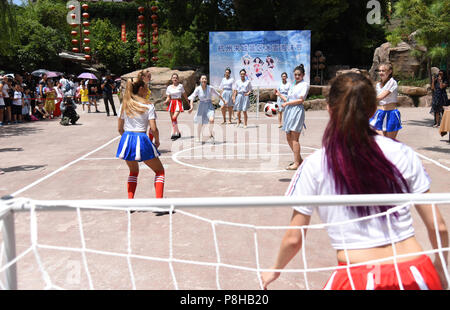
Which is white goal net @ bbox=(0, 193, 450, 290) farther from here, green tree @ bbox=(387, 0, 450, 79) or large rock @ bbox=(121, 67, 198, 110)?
large rock @ bbox=(121, 67, 198, 110)

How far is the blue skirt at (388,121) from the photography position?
25.7 ft

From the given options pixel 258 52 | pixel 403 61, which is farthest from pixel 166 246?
pixel 403 61

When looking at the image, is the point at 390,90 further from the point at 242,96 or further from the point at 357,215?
the point at 242,96

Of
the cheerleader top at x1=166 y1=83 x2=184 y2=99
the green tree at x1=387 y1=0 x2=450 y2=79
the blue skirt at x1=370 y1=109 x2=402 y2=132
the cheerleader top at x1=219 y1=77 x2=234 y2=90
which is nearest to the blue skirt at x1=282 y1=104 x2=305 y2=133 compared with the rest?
the blue skirt at x1=370 y1=109 x2=402 y2=132

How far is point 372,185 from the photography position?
1.93 meters

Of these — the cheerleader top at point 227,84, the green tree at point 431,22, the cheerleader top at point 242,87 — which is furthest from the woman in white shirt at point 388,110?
the cheerleader top at point 227,84

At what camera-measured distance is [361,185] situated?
6.35 feet

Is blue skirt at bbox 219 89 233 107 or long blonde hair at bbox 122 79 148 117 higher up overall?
blue skirt at bbox 219 89 233 107

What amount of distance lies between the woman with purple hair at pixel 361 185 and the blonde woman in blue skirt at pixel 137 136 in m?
3.86

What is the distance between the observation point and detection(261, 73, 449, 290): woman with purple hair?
1874mm

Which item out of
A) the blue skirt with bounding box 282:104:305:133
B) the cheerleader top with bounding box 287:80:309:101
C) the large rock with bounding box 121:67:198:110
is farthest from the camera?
the large rock with bounding box 121:67:198:110

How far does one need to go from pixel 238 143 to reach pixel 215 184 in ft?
15.5

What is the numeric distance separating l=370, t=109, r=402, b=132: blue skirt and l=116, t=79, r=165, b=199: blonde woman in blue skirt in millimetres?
4107

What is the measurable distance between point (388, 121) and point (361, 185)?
251 inches
